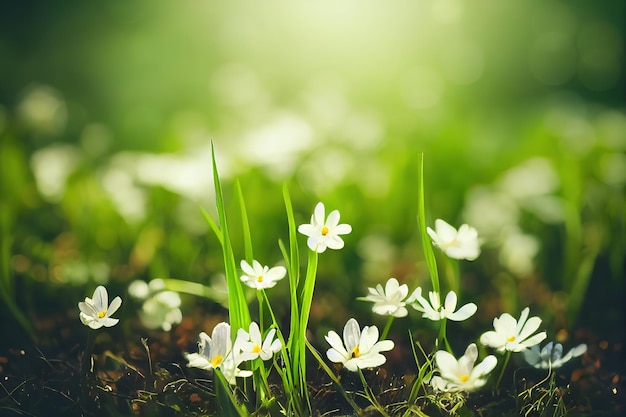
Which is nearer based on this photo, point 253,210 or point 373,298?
point 373,298

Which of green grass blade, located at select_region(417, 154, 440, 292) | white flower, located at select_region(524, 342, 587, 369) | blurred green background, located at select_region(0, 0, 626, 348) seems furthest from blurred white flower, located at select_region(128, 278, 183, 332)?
white flower, located at select_region(524, 342, 587, 369)

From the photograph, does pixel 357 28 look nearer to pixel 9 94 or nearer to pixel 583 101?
pixel 583 101

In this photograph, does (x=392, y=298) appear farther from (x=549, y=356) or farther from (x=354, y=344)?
(x=549, y=356)

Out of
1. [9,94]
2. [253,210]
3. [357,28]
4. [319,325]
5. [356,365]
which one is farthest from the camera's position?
[357,28]

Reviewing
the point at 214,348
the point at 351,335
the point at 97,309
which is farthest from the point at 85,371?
the point at 351,335

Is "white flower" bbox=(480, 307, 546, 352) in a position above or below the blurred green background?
above

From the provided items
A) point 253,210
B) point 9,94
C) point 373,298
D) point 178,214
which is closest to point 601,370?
point 373,298

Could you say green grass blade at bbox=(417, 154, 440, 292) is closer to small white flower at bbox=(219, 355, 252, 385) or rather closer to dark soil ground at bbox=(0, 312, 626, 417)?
dark soil ground at bbox=(0, 312, 626, 417)
